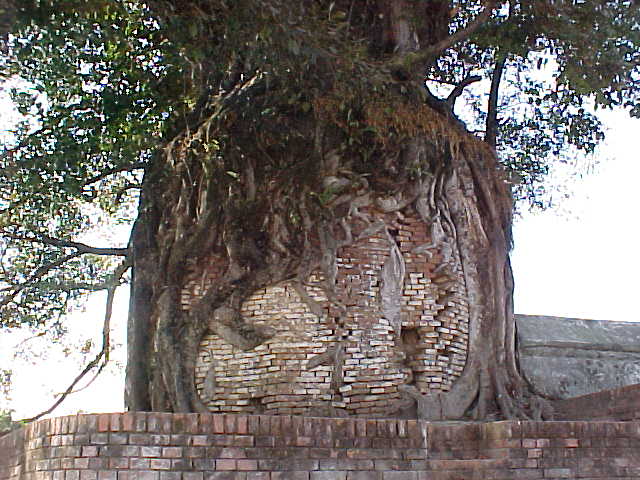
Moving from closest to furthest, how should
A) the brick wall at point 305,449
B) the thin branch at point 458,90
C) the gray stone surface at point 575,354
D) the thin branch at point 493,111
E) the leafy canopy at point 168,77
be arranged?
the brick wall at point 305,449 < the leafy canopy at point 168,77 < the thin branch at point 458,90 < the gray stone surface at point 575,354 < the thin branch at point 493,111

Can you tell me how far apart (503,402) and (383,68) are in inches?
141

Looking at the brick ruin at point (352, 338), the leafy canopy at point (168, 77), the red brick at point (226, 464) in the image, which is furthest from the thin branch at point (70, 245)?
the red brick at point (226, 464)

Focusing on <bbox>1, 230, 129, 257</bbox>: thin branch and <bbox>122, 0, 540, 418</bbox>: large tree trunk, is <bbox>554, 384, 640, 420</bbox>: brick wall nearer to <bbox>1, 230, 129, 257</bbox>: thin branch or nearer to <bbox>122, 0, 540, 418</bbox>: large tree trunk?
<bbox>122, 0, 540, 418</bbox>: large tree trunk

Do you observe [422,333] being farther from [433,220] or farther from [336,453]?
[336,453]

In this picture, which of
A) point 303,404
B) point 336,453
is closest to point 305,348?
point 303,404

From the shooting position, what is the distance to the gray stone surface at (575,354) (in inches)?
456

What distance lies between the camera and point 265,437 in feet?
17.7

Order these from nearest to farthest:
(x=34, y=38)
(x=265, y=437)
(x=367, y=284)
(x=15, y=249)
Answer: (x=265, y=437) < (x=34, y=38) < (x=367, y=284) < (x=15, y=249)

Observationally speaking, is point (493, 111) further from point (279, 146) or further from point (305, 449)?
point (305, 449)

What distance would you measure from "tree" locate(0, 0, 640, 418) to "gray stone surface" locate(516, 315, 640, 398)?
1.55m

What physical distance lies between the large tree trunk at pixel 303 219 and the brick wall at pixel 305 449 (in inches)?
119

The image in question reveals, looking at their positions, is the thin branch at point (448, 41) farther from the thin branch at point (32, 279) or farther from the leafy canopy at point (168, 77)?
the thin branch at point (32, 279)

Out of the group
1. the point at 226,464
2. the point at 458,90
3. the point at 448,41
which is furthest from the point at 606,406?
the point at 226,464

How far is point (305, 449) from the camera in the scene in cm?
543
